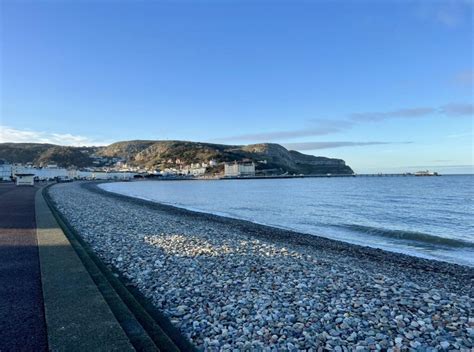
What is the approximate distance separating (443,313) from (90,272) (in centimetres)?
658

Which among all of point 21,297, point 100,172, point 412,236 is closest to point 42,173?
point 100,172

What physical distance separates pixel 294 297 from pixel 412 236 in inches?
571

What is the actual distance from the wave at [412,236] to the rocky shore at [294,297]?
5.60 meters

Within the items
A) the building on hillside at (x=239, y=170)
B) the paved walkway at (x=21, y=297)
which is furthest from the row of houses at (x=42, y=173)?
the paved walkway at (x=21, y=297)

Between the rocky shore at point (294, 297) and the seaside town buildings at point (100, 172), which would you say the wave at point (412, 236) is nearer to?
the rocky shore at point (294, 297)

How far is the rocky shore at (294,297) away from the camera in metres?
4.95

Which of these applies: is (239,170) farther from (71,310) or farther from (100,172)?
(71,310)

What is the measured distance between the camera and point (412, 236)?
18578 millimetres

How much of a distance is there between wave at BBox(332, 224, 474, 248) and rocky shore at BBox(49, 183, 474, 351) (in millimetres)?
5605

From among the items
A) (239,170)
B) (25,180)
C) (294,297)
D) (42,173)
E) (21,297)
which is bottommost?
(294,297)

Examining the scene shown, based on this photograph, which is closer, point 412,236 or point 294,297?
point 294,297

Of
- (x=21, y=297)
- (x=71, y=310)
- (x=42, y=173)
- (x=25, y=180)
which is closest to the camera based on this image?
(x=71, y=310)

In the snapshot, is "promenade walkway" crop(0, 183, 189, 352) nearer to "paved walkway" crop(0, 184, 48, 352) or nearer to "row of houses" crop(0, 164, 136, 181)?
"paved walkway" crop(0, 184, 48, 352)

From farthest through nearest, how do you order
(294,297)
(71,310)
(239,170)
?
(239,170)
(294,297)
(71,310)
